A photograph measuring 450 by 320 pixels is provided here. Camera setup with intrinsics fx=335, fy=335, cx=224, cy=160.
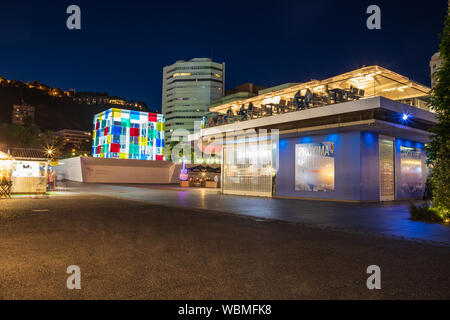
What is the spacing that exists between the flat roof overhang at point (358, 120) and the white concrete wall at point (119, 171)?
33592mm

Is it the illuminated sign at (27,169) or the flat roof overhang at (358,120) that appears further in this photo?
the illuminated sign at (27,169)

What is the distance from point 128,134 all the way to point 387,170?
274ft

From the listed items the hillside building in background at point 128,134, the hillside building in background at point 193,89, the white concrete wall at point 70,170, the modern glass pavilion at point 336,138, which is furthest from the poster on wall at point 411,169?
the hillside building in background at point 193,89

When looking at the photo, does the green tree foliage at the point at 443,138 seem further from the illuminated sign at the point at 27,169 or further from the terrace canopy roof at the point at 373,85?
the illuminated sign at the point at 27,169

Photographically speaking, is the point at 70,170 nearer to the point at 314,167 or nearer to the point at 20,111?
the point at 314,167

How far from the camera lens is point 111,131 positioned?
91938mm

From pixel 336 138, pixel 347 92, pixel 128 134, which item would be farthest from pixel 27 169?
pixel 128 134

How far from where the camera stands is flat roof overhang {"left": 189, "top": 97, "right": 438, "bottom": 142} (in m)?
17.0

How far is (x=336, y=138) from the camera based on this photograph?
20031 mm

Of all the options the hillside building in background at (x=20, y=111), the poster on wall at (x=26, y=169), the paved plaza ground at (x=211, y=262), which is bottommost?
the paved plaza ground at (x=211, y=262)

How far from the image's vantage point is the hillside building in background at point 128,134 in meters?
92.8

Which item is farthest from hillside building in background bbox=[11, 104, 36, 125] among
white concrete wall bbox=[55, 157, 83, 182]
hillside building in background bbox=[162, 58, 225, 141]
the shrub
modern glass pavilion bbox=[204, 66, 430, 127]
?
the shrub
